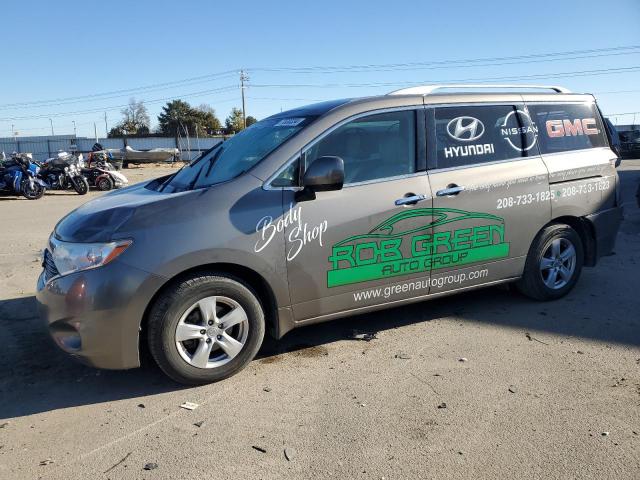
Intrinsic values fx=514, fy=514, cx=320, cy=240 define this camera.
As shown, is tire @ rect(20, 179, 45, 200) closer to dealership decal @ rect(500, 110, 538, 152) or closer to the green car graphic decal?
the green car graphic decal

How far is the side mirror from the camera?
3.53 m

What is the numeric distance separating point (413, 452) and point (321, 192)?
183 cm

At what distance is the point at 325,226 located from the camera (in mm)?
3684

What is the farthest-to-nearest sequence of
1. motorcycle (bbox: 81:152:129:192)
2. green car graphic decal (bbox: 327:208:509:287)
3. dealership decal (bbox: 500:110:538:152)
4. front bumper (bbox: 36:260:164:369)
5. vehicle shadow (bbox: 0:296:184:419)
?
motorcycle (bbox: 81:152:129:192) < dealership decal (bbox: 500:110:538:152) < green car graphic decal (bbox: 327:208:509:287) < vehicle shadow (bbox: 0:296:184:419) < front bumper (bbox: 36:260:164:369)

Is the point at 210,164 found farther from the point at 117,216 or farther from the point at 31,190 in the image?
the point at 31,190

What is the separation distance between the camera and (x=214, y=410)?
3238 mm

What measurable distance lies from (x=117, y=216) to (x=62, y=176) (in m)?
16.0

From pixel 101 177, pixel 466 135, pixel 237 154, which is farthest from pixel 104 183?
pixel 466 135

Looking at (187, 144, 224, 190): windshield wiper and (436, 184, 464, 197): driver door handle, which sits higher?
(187, 144, 224, 190): windshield wiper

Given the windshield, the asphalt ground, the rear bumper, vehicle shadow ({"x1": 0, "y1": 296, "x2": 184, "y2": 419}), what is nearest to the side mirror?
the windshield

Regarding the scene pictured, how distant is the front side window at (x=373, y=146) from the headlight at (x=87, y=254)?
1.42 meters

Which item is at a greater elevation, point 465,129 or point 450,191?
point 465,129

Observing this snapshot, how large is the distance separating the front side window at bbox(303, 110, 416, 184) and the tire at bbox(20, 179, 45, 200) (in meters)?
14.8

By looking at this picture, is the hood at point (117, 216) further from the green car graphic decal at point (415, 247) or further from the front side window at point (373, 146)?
the green car graphic decal at point (415, 247)
